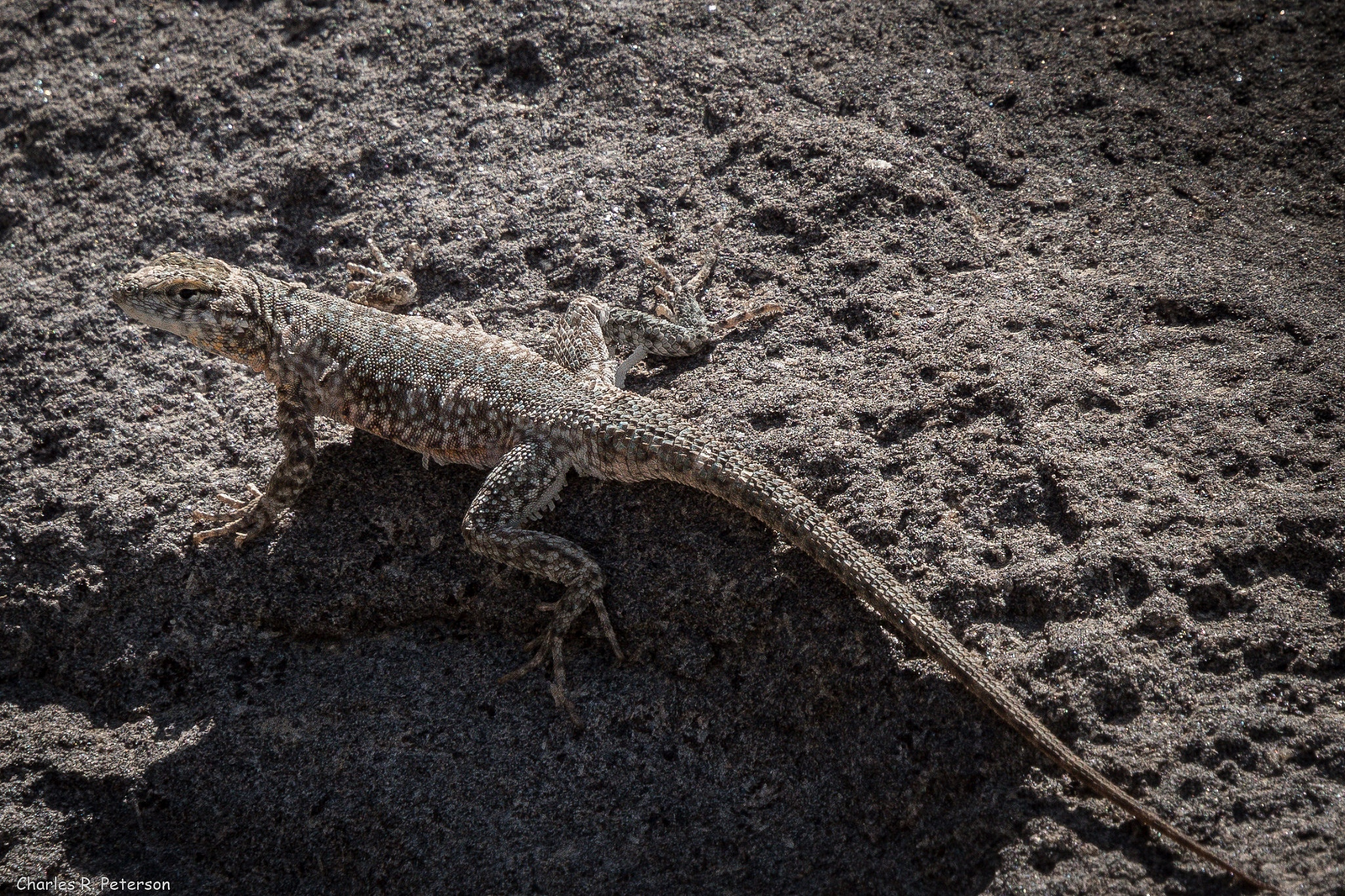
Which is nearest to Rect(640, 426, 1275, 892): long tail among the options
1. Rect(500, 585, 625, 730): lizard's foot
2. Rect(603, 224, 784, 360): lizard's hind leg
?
Rect(500, 585, 625, 730): lizard's foot

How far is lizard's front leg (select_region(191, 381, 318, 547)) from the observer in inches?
189

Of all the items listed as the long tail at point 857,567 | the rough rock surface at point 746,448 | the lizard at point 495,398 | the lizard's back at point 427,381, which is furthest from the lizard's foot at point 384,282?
the long tail at point 857,567

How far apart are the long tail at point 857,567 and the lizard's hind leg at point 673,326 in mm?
855

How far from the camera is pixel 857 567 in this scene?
12.4ft

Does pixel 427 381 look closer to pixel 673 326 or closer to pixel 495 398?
pixel 495 398

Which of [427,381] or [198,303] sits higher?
[198,303]

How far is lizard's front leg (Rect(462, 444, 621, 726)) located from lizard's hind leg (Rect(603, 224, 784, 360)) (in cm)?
79

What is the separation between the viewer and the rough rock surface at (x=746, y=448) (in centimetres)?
369

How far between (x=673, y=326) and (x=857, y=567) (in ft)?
5.92

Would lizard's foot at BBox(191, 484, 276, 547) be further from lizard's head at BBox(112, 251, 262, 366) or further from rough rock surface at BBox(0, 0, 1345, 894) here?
lizard's head at BBox(112, 251, 262, 366)

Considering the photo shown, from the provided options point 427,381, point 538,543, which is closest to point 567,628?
point 538,543

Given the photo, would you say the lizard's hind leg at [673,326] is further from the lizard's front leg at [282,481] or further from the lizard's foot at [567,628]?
the lizard's front leg at [282,481]

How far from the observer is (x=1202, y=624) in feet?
12.2

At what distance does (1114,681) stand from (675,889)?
6.30ft
